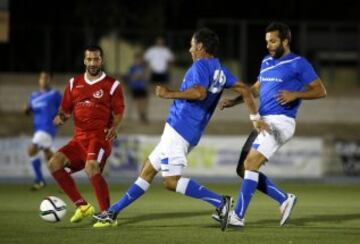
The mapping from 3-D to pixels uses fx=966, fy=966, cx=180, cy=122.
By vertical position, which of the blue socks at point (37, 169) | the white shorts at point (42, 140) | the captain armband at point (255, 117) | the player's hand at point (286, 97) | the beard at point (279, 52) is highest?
the beard at point (279, 52)

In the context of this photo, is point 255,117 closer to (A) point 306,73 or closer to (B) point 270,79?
(B) point 270,79

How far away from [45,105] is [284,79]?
8108 millimetres

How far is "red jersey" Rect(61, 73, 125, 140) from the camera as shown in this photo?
11406 mm

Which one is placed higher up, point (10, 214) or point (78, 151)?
point (78, 151)

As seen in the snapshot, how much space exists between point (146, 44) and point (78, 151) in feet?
57.4

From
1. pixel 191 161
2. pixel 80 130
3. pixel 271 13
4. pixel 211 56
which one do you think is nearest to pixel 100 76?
pixel 80 130

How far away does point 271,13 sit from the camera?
3019 centimetres

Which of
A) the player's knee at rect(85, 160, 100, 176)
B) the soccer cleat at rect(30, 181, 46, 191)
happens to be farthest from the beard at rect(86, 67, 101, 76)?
the soccer cleat at rect(30, 181, 46, 191)

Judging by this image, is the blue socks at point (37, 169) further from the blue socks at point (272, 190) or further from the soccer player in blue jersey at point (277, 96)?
the soccer player in blue jersey at point (277, 96)

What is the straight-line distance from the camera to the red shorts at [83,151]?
37.1 ft

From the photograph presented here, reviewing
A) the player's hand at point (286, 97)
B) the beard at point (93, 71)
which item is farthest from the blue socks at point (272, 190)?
the beard at point (93, 71)

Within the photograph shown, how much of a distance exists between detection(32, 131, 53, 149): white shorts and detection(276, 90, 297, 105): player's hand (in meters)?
8.42

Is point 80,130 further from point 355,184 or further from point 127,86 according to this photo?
point 127,86

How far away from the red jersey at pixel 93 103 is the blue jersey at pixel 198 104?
1048mm
